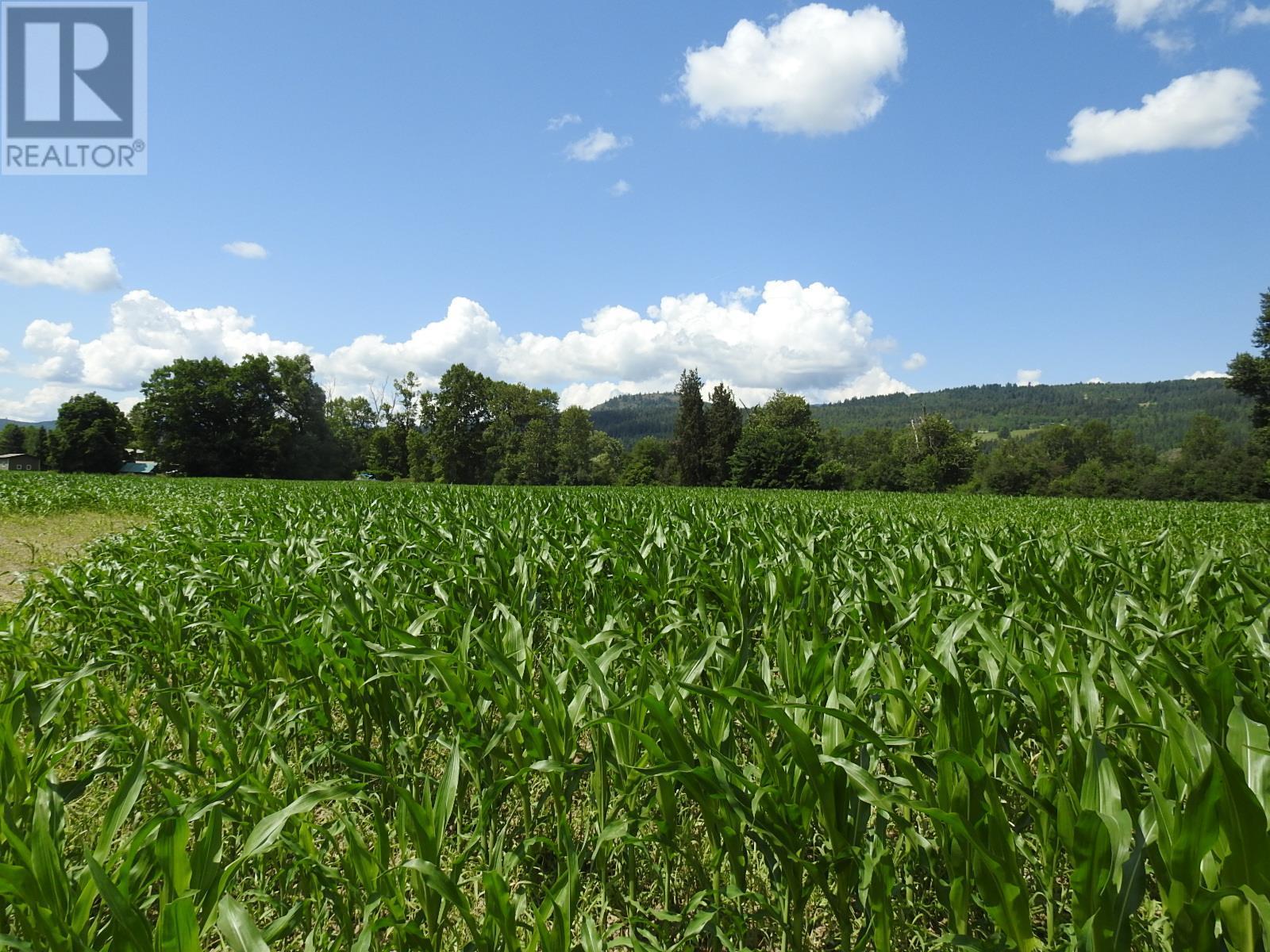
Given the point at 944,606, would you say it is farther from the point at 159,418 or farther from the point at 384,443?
the point at 384,443

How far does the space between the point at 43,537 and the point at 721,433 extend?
59.2 meters

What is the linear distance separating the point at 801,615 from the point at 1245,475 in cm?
6246

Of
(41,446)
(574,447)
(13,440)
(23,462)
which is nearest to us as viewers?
(574,447)

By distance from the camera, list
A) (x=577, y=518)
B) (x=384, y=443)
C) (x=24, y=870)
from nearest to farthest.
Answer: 1. (x=24, y=870)
2. (x=577, y=518)
3. (x=384, y=443)

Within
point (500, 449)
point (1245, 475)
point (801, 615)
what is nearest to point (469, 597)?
point (801, 615)

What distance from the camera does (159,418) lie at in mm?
62031

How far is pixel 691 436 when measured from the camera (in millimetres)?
66062

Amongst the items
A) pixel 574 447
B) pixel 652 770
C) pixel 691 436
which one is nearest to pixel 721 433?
pixel 691 436

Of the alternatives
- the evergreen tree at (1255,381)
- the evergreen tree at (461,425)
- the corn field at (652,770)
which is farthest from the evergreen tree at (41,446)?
the evergreen tree at (1255,381)

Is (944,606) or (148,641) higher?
(944,606)

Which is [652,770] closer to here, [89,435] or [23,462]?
[89,435]

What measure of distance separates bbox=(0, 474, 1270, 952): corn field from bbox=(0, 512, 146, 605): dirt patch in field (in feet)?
10.7

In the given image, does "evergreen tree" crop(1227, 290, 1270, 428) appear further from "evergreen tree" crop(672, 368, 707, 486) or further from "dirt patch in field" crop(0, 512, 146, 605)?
"dirt patch in field" crop(0, 512, 146, 605)

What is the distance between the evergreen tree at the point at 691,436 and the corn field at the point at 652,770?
6183 cm
